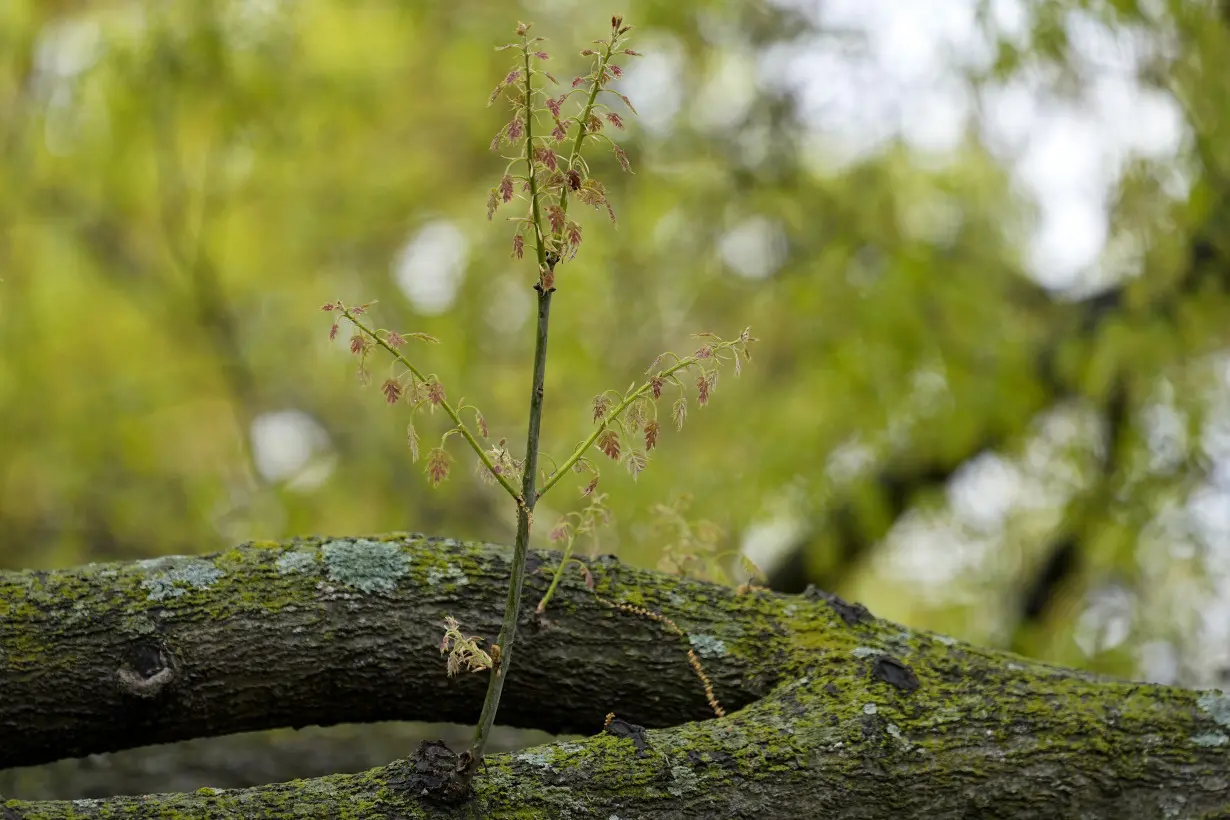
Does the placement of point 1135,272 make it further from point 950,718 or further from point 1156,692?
point 950,718

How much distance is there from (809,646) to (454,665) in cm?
87

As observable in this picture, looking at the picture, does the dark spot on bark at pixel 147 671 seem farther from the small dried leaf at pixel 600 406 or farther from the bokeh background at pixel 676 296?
the bokeh background at pixel 676 296

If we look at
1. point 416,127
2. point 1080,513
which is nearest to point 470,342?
point 416,127

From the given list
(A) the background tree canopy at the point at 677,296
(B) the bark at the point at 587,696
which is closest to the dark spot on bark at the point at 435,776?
(B) the bark at the point at 587,696

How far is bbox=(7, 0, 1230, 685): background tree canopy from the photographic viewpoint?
4645mm

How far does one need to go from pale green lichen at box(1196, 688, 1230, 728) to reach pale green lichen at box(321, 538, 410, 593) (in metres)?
1.43

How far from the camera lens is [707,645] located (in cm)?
222

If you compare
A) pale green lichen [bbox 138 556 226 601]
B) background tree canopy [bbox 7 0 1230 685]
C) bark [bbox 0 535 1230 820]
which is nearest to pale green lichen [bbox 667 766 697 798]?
bark [bbox 0 535 1230 820]

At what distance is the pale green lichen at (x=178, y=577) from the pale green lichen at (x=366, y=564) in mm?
180

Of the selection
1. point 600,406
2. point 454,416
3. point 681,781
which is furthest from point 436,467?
point 681,781

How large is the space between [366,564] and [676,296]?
12.1 ft

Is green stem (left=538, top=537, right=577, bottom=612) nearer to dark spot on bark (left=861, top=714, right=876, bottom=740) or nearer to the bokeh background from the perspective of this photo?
dark spot on bark (left=861, top=714, right=876, bottom=740)

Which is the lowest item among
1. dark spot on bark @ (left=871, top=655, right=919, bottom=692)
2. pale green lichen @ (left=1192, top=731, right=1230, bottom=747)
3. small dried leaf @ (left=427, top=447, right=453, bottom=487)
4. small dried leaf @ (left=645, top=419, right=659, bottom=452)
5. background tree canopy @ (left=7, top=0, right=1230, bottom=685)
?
small dried leaf @ (left=427, top=447, right=453, bottom=487)

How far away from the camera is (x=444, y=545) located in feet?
7.17
